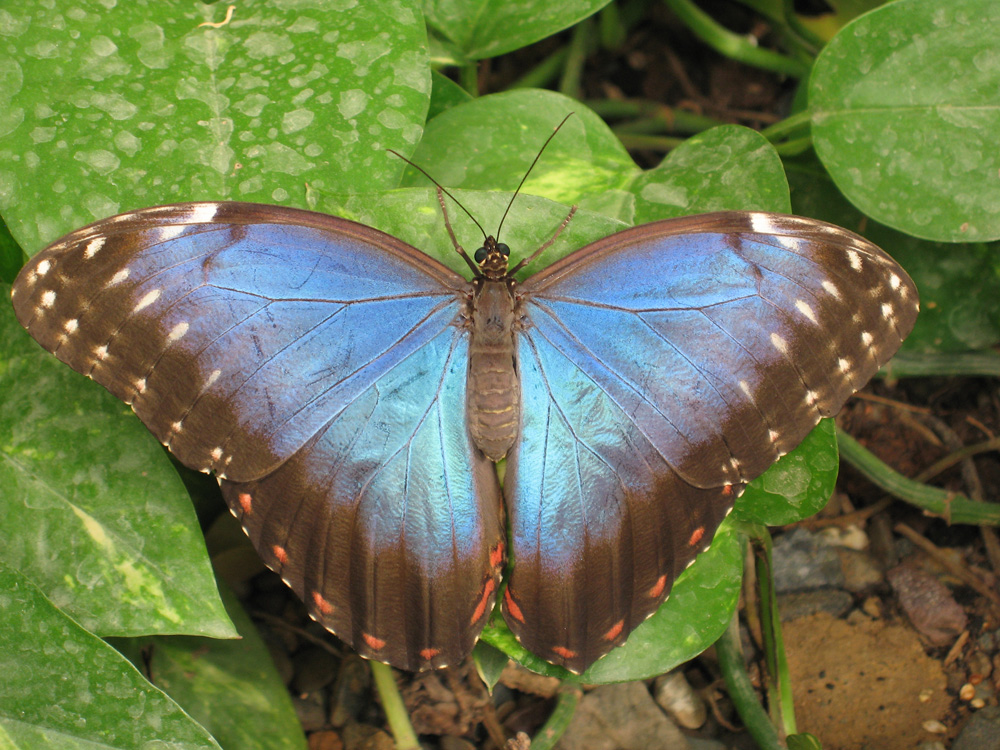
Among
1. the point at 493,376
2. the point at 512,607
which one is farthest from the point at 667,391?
the point at 512,607

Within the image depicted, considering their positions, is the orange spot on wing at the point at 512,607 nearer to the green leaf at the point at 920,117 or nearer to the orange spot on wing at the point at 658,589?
the orange spot on wing at the point at 658,589

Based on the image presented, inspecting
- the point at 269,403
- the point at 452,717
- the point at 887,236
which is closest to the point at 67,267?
the point at 269,403

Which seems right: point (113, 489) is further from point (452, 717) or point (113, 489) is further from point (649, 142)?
point (649, 142)

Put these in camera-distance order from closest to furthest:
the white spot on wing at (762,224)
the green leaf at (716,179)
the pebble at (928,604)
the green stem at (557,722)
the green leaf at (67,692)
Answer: the green leaf at (67,692)
the white spot on wing at (762,224)
the green leaf at (716,179)
the green stem at (557,722)
the pebble at (928,604)

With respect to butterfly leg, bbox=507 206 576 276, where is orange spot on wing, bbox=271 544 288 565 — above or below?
below

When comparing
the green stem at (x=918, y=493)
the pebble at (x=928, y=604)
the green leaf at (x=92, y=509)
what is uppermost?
the green leaf at (x=92, y=509)

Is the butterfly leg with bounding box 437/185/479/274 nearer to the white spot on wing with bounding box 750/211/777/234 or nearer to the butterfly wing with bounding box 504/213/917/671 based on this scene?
the butterfly wing with bounding box 504/213/917/671

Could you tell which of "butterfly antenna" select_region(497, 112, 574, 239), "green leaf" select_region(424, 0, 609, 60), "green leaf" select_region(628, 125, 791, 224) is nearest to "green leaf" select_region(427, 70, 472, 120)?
"green leaf" select_region(424, 0, 609, 60)

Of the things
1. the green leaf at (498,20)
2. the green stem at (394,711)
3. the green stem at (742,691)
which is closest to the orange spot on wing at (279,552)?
the green stem at (394,711)
